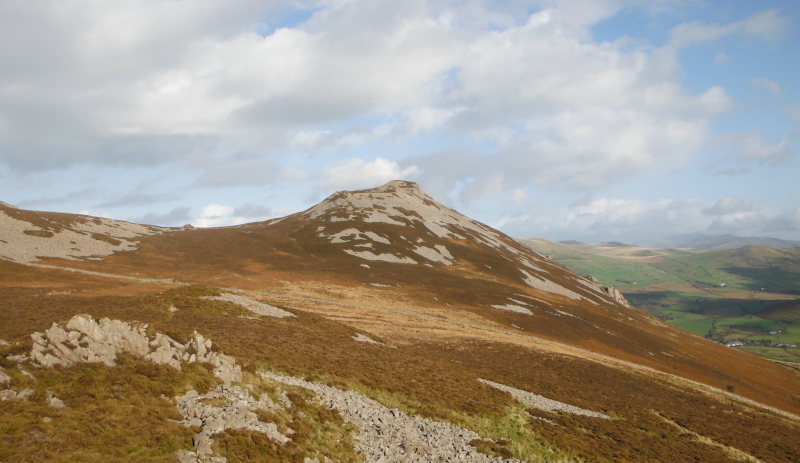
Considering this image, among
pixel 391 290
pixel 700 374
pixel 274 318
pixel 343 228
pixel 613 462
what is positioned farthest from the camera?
pixel 343 228

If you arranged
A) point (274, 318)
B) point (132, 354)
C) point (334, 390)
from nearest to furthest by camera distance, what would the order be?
point (132, 354), point (334, 390), point (274, 318)

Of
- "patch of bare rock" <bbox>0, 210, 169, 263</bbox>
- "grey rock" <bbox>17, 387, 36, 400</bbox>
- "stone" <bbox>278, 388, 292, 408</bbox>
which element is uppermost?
"patch of bare rock" <bbox>0, 210, 169, 263</bbox>

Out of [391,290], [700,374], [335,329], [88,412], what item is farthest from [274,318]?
[700,374]

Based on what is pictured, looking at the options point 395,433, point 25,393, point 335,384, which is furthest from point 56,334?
point 395,433

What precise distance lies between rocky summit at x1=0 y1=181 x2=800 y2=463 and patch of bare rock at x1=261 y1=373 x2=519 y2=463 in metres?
0.12

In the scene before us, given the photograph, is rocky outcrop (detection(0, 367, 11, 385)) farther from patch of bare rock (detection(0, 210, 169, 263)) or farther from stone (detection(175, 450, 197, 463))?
patch of bare rock (detection(0, 210, 169, 263))

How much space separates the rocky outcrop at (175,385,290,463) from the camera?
16.2 metres

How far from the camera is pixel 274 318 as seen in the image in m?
43.7

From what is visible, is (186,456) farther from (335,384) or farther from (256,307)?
(256,307)

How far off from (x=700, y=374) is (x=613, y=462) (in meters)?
64.5

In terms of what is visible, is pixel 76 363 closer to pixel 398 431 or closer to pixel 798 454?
pixel 398 431

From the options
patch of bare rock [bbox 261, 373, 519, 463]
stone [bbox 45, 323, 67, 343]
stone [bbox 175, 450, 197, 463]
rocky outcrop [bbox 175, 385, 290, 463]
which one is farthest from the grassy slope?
patch of bare rock [bbox 261, 373, 519, 463]

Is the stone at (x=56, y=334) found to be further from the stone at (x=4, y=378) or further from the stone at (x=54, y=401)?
the stone at (x=54, y=401)

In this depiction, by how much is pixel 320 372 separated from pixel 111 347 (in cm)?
1278
